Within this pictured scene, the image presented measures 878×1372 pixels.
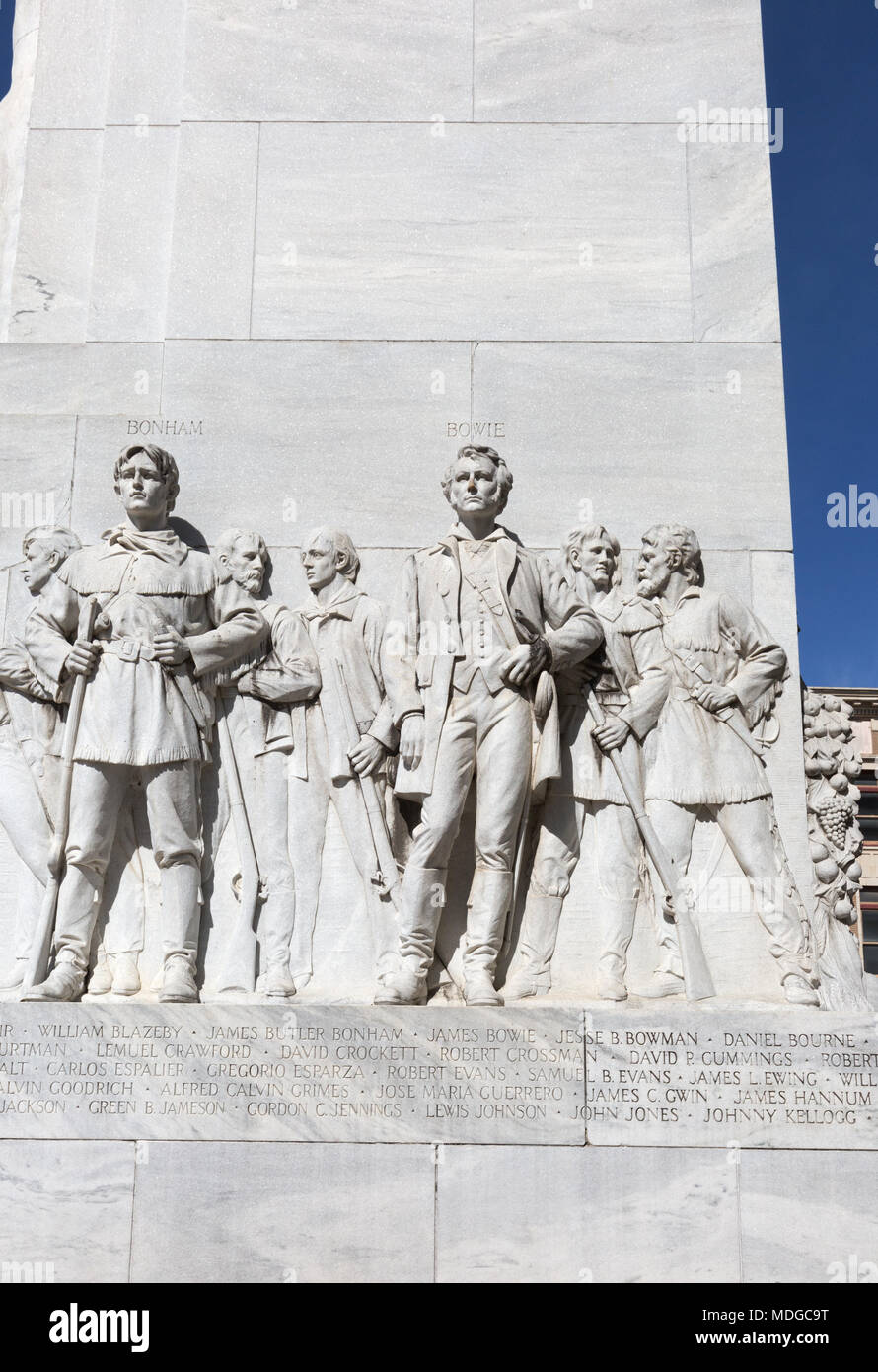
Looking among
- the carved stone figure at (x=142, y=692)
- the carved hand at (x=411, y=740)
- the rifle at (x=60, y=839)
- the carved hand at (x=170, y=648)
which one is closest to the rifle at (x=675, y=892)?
the carved hand at (x=411, y=740)

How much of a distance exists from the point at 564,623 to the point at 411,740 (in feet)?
4.48

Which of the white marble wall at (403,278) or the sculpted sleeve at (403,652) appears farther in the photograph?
the white marble wall at (403,278)

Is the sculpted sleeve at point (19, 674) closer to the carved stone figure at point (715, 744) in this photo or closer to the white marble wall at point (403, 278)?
the white marble wall at point (403, 278)

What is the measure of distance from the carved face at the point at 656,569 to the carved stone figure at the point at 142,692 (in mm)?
2779

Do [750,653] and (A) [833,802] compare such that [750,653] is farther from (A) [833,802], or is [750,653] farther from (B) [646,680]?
(A) [833,802]

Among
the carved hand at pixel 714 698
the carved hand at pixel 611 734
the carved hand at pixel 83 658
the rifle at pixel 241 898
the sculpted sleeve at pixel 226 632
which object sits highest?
the sculpted sleeve at pixel 226 632

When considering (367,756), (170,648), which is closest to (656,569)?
(367,756)

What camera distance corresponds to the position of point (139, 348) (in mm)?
11578

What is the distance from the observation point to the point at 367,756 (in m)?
9.85

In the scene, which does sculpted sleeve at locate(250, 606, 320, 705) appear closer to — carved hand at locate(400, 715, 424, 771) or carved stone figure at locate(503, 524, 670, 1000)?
carved hand at locate(400, 715, 424, 771)

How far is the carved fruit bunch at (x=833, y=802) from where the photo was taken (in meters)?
10.1

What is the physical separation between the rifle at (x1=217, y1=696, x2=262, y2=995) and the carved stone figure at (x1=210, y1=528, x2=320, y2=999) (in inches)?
1.3

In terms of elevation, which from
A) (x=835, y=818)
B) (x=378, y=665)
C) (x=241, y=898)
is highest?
(x=378, y=665)

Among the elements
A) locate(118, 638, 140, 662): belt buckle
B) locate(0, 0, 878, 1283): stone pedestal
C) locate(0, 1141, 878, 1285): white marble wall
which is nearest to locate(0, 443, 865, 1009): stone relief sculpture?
locate(118, 638, 140, 662): belt buckle
